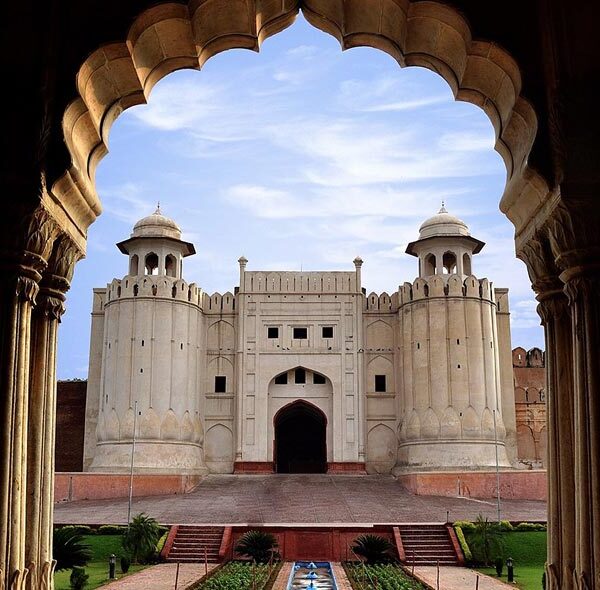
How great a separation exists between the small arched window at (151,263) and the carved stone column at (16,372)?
24.5 meters

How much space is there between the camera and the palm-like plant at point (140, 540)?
15.2 meters

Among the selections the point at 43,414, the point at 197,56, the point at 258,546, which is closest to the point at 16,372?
the point at 43,414

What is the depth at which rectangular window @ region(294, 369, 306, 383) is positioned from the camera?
29656 millimetres

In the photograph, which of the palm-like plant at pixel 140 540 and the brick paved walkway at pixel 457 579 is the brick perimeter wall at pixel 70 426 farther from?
the brick paved walkway at pixel 457 579

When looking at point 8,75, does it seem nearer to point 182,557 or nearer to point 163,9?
point 163,9

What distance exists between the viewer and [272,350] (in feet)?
96.7

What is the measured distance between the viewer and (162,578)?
13.1 metres

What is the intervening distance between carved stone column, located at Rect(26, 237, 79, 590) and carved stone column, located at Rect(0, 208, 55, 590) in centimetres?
21

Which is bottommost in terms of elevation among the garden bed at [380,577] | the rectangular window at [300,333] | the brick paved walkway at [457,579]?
the brick paved walkway at [457,579]

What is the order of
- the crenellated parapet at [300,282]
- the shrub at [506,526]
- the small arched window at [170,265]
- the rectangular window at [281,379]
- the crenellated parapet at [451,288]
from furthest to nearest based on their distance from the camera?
the crenellated parapet at [300,282]
the rectangular window at [281,379]
the small arched window at [170,265]
the crenellated parapet at [451,288]
the shrub at [506,526]

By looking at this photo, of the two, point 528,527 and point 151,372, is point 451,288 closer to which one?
point 151,372

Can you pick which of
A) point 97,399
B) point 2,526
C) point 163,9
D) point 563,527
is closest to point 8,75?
point 163,9

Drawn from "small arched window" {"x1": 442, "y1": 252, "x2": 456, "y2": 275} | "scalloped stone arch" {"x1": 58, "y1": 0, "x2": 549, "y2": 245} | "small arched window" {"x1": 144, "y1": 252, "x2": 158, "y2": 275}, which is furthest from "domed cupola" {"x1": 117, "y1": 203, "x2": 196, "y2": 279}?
"scalloped stone arch" {"x1": 58, "y1": 0, "x2": 549, "y2": 245}

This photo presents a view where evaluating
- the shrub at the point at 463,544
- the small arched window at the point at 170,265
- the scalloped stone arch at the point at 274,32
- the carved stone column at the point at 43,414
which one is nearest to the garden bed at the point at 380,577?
the shrub at the point at 463,544
